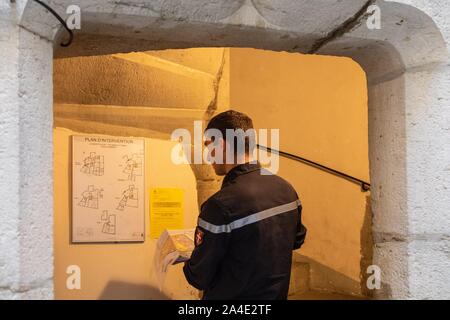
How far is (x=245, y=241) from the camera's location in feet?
4.37

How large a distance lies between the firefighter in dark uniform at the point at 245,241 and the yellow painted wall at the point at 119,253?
1.86ft

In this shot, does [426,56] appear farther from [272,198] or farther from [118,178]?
[118,178]

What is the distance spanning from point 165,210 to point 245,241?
0.74 m

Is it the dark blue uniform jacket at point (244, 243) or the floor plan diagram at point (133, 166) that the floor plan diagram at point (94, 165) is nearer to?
the floor plan diagram at point (133, 166)

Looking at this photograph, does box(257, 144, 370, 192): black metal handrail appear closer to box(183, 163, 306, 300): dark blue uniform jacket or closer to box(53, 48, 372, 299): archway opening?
box(53, 48, 372, 299): archway opening

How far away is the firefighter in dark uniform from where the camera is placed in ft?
4.33

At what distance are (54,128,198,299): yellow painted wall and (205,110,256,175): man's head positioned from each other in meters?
0.53

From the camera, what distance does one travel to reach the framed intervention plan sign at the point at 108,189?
1.76 metres

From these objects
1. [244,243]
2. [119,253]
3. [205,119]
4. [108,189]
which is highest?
[205,119]

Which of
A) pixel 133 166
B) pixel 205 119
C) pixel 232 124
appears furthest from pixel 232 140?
pixel 205 119

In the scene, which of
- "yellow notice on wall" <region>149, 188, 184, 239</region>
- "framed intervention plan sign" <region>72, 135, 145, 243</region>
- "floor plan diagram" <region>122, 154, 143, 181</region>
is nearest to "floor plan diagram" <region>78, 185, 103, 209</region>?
"framed intervention plan sign" <region>72, 135, 145, 243</region>

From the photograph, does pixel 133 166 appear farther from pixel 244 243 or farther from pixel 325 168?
pixel 325 168

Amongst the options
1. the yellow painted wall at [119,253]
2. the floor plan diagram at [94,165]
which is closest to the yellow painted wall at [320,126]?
the yellow painted wall at [119,253]

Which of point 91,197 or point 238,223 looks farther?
point 91,197
